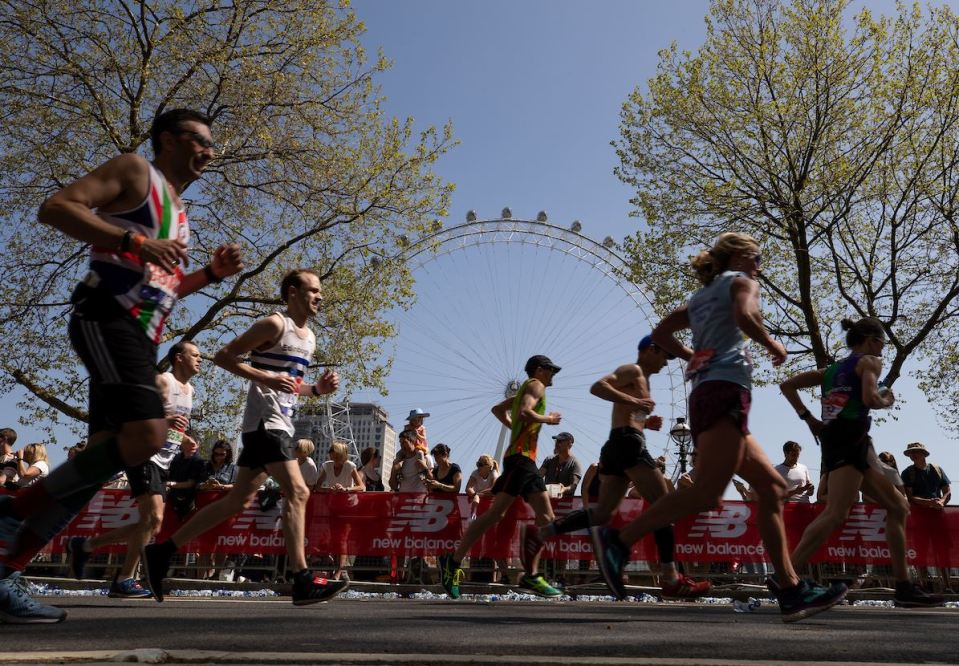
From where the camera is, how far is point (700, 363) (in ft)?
15.0

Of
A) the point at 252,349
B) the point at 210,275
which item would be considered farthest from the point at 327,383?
the point at 210,275

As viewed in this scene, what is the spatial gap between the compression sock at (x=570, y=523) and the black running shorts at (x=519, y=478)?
0.82 m

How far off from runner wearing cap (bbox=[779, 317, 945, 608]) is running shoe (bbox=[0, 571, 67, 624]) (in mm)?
4732

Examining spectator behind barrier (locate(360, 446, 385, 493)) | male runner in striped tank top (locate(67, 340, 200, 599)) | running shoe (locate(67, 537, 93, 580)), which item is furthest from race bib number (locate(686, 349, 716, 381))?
spectator behind barrier (locate(360, 446, 385, 493))

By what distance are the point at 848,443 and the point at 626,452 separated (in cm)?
158

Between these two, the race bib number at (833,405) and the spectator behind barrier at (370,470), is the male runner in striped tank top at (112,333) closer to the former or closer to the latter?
the race bib number at (833,405)

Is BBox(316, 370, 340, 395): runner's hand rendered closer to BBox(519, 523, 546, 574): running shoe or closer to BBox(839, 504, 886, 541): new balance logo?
BBox(519, 523, 546, 574): running shoe

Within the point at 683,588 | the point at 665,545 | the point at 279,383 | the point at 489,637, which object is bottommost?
the point at 489,637

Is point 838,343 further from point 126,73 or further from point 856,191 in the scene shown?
point 126,73

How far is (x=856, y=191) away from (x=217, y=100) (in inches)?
551

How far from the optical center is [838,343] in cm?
2239

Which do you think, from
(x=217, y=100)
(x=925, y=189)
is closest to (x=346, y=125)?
(x=217, y=100)

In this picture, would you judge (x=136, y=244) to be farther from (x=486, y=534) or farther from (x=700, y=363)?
(x=486, y=534)

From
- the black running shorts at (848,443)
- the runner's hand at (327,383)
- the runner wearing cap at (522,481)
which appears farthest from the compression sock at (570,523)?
the runner's hand at (327,383)
